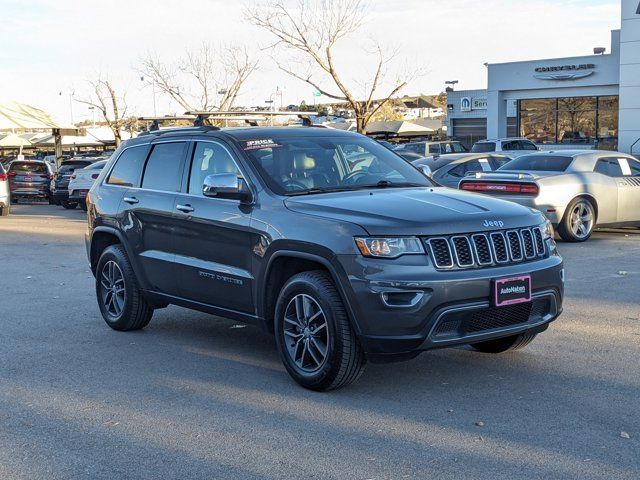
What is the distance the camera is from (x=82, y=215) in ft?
84.1

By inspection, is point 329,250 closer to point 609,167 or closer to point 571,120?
point 609,167

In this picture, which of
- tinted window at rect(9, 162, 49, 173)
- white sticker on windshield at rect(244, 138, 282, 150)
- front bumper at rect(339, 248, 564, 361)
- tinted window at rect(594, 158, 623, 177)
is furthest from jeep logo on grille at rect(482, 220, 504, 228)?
tinted window at rect(9, 162, 49, 173)

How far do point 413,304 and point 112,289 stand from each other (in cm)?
384

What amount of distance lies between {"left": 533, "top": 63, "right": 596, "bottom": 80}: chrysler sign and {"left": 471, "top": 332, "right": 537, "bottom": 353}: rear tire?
3380cm

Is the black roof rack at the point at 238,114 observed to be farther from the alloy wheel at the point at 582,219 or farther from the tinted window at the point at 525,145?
the tinted window at the point at 525,145

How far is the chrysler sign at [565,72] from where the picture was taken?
38.5 metres

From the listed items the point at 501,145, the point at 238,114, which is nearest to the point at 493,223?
the point at 238,114

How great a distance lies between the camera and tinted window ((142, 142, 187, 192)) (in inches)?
301

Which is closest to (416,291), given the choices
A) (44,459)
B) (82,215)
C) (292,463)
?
(292,463)

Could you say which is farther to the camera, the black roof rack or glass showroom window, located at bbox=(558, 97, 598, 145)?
glass showroom window, located at bbox=(558, 97, 598, 145)

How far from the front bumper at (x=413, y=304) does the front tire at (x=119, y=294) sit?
9.87 feet

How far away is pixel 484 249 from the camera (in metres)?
5.90

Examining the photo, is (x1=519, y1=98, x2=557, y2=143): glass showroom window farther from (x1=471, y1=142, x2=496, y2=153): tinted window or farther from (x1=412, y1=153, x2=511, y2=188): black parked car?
(x1=412, y1=153, x2=511, y2=188): black parked car

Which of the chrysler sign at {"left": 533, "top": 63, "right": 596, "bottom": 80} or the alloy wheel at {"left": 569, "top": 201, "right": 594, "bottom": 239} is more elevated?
the chrysler sign at {"left": 533, "top": 63, "right": 596, "bottom": 80}
